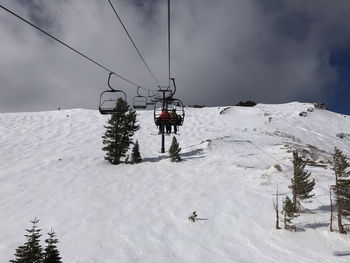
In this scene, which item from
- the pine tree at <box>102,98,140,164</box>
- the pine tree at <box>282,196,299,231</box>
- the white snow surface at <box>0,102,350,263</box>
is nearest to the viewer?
the white snow surface at <box>0,102,350,263</box>

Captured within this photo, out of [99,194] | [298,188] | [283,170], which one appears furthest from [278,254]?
[99,194]

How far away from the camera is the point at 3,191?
1911cm

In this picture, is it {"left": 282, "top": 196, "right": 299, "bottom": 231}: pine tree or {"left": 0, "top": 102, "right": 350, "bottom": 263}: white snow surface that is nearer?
{"left": 0, "top": 102, "right": 350, "bottom": 263}: white snow surface

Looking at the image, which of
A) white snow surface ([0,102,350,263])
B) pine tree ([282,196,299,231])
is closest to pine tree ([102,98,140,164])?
white snow surface ([0,102,350,263])

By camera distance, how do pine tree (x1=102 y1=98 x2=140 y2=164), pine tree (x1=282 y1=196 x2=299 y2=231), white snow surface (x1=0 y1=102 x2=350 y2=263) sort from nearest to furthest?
1. white snow surface (x1=0 y1=102 x2=350 y2=263)
2. pine tree (x1=282 y1=196 x2=299 y2=231)
3. pine tree (x1=102 y1=98 x2=140 y2=164)

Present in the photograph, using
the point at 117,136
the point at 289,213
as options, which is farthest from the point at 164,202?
the point at 117,136

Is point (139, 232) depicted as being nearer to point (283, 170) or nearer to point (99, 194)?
point (99, 194)

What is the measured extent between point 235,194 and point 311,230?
18.3 feet

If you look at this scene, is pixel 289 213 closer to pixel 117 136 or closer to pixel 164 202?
pixel 164 202

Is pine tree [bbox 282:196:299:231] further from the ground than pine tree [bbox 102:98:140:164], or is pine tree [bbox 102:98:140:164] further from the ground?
pine tree [bbox 102:98:140:164]

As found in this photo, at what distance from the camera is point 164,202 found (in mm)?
17109

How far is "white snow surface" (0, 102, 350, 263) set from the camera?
469 inches

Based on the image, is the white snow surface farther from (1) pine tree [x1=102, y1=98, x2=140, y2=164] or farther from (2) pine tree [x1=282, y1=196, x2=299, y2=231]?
(1) pine tree [x1=102, y1=98, x2=140, y2=164]

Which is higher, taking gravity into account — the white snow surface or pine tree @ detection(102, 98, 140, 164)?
pine tree @ detection(102, 98, 140, 164)
